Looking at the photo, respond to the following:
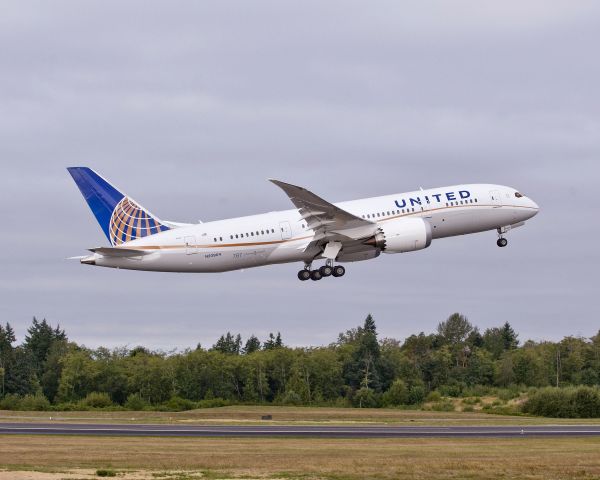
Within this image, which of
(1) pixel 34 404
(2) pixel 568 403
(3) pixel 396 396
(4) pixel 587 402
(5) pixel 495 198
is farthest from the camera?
(3) pixel 396 396

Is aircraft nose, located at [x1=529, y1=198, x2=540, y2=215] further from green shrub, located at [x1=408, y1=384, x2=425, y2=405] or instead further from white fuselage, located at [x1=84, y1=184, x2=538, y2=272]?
green shrub, located at [x1=408, y1=384, x2=425, y2=405]

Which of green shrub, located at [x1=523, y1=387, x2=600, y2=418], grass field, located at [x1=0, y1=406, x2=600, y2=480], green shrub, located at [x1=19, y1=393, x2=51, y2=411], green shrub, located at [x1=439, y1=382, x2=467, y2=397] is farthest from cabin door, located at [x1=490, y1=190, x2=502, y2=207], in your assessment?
green shrub, located at [x1=19, y1=393, x2=51, y2=411]

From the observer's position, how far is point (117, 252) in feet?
240

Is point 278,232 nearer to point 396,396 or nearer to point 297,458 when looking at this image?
point 297,458

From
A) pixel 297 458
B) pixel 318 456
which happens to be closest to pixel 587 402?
pixel 318 456

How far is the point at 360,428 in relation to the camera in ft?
248

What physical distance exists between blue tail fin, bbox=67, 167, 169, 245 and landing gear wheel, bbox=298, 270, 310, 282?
390 inches

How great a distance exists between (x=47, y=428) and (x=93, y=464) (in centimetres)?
2250

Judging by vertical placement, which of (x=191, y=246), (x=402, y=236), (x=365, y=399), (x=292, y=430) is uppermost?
(x=402, y=236)

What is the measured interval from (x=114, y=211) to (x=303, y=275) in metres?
13.3

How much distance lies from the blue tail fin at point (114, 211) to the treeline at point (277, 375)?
3245cm

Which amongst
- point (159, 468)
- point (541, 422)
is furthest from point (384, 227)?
point (159, 468)

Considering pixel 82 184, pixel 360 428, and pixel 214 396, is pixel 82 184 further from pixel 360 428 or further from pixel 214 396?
pixel 214 396

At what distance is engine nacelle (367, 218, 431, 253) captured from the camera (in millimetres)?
76000
